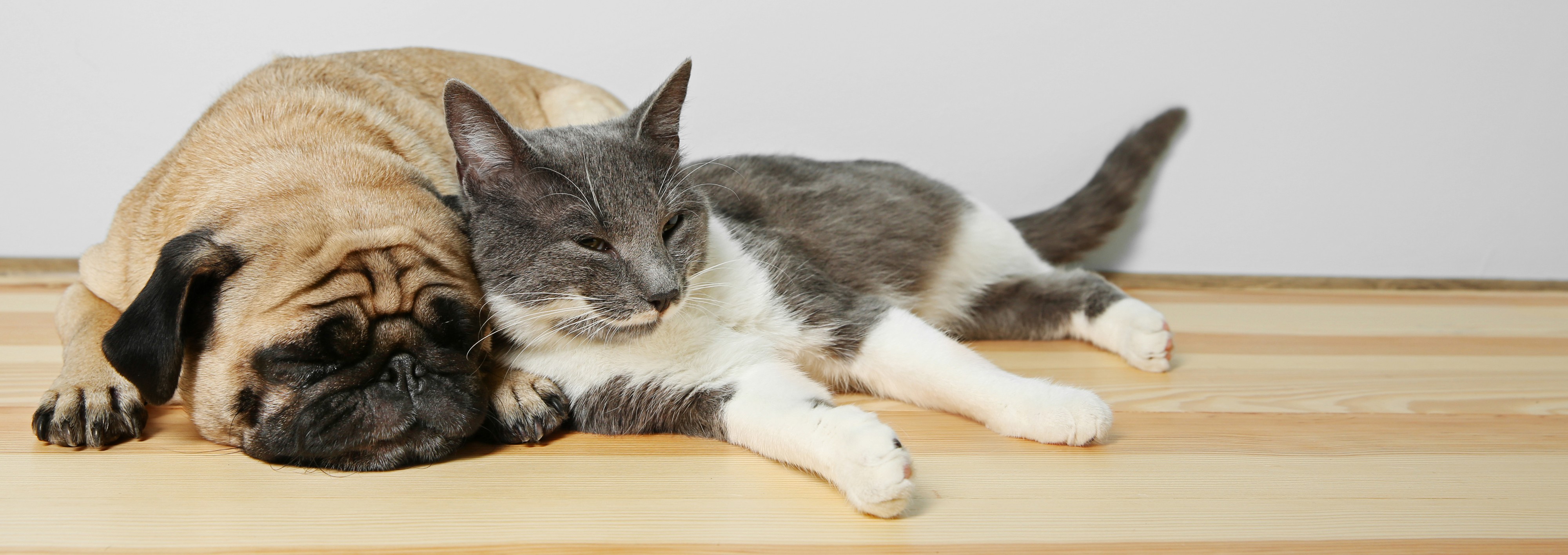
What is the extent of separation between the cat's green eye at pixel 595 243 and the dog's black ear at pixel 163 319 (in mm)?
636

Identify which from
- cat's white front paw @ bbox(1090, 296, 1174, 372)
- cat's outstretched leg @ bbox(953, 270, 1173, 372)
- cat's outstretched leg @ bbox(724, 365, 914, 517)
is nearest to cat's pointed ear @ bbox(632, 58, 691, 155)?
cat's outstretched leg @ bbox(724, 365, 914, 517)

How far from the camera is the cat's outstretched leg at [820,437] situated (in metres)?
1.47

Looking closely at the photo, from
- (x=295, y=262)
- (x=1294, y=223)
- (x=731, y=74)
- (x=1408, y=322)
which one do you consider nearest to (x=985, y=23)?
(x=731, y=74)

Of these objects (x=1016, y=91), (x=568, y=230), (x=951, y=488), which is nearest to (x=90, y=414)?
(x=568, y=230)

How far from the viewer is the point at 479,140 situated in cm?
178

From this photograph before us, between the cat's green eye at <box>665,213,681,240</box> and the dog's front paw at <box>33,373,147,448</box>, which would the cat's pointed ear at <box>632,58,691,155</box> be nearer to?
the cat's green eye at <box>665,213,681,240</box>

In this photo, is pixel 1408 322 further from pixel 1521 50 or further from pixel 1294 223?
pixel 1521 50

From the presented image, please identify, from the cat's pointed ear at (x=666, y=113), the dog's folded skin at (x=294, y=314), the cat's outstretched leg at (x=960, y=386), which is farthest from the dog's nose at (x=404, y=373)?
the cat's outstretched leg at (x=960, y=386)

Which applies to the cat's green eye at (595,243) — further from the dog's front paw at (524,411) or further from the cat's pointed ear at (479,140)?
the dog's front paw at (524,411)

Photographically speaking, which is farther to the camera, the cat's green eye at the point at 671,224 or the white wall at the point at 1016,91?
the white wall at the point at 1016,91

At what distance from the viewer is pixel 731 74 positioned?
3.09 m

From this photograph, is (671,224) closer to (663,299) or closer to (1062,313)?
(663,299)

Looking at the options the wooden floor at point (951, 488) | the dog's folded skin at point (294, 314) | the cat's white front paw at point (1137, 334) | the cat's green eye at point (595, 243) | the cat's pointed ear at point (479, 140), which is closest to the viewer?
the wooden floor at point (951, 488)

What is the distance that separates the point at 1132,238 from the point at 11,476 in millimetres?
3339
